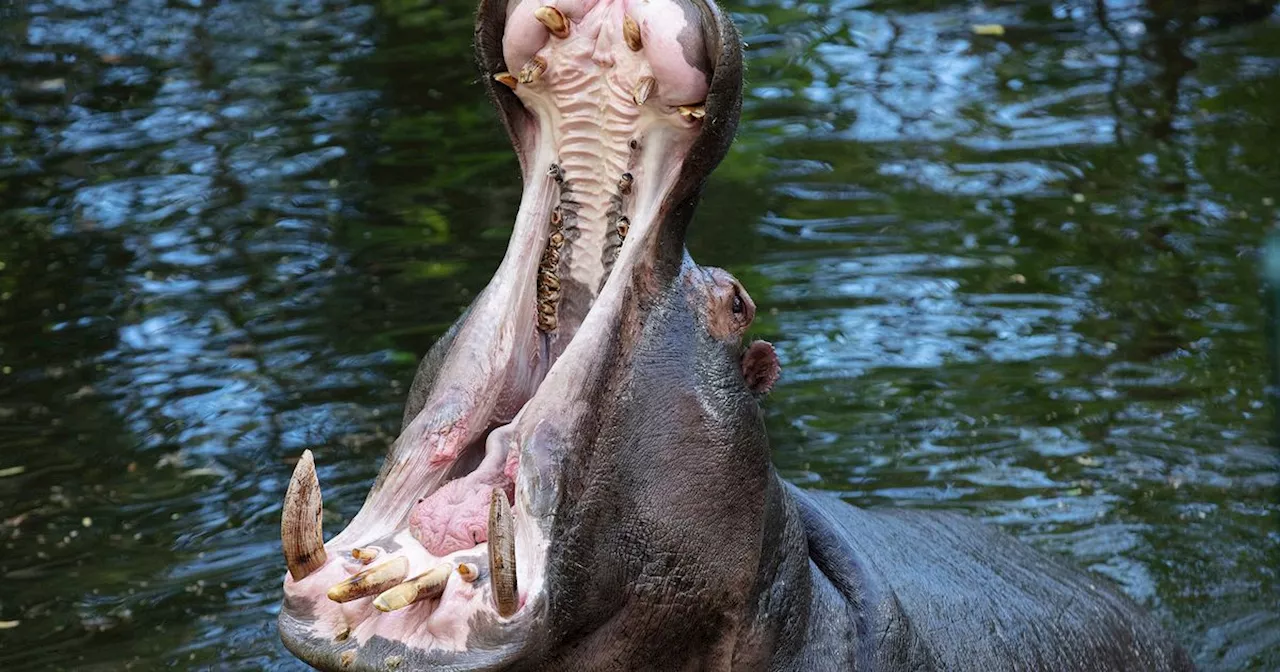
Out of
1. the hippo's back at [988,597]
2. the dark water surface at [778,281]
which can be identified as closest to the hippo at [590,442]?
the hippo's back at [988,597]

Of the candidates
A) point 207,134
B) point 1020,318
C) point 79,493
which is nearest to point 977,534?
point 1020,318

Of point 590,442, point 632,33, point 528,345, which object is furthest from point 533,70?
point 590,442

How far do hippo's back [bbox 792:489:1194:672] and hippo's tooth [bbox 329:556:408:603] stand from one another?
118 centimetres

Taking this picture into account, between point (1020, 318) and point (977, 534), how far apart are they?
8.27 ft

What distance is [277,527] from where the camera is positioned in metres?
5.86

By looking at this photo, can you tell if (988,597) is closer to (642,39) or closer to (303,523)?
(642,39)

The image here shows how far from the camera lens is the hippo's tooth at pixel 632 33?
310cm

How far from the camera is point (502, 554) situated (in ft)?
9.20

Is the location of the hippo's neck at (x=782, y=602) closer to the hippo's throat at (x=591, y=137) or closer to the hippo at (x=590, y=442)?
the hippo at (x=590, y=442)

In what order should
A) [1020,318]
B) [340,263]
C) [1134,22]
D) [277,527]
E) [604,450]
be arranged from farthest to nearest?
1. [1134,22]
2. [340,263]
3. [1020,318]
4. [277,527]
5. [604,450]

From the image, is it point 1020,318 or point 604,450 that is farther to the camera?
point 1020,318

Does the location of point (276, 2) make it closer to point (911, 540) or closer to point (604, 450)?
point (911, 540)

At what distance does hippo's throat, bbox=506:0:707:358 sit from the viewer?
3.14 metres

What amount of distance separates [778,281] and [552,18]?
441 cm
